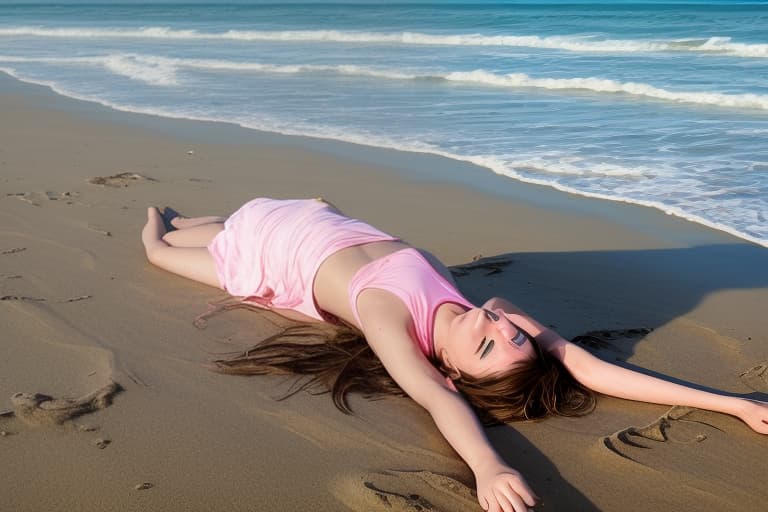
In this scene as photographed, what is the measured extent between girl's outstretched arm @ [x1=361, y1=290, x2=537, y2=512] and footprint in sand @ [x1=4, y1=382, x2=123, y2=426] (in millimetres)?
1178

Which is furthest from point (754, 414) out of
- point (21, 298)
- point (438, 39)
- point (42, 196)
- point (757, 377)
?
point (438, 39)

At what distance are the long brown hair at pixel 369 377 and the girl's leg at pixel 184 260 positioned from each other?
95 cm

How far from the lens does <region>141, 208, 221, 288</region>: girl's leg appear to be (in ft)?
16.1

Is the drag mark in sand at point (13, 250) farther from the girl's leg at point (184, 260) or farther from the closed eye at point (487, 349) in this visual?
the closed eye at point (487, 349)

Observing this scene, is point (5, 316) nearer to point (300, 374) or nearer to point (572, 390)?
point (300, 374)

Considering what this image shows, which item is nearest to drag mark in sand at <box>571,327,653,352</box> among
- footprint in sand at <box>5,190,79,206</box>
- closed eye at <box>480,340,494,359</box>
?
closed eye at <box>480,340,494,359</box>

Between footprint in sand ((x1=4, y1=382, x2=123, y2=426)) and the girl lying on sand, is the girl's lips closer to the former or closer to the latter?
the girl lying on sand

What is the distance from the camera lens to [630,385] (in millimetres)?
3520

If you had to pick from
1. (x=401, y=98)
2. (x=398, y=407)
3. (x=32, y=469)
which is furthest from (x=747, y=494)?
(x=401, y=98)

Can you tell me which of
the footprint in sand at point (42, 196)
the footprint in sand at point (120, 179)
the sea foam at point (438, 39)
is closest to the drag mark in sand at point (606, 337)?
the footprint in sand at point (42, 196)

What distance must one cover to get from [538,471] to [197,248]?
111 inches

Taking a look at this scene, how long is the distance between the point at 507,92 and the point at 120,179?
7.87 m

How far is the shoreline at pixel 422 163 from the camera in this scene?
Result: 21.5 ft

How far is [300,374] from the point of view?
12.3 ft
